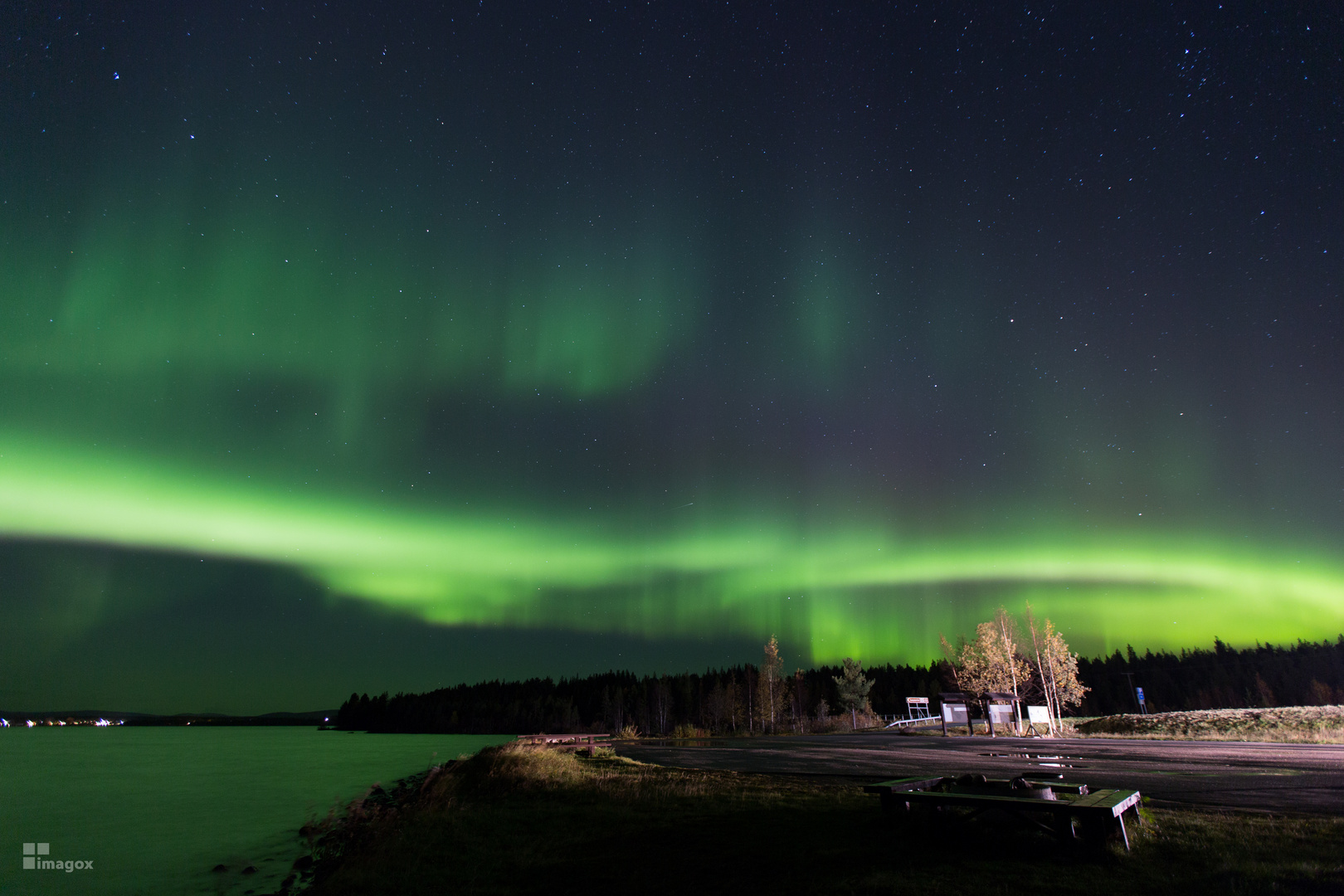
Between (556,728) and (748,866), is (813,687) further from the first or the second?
(748,866)

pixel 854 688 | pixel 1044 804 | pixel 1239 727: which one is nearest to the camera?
pixel 1044 804

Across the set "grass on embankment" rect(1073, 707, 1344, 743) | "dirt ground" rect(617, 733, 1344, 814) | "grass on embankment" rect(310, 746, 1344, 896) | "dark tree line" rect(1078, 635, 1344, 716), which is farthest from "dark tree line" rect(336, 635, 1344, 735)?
"grass on embankment" rect(310, 746, 1344, 896)

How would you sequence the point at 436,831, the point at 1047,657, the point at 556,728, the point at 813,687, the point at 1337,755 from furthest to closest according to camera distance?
the point at 556,728
the point at 813,687
the point at 1047,657
the point at 1337,755
the point at 436,831

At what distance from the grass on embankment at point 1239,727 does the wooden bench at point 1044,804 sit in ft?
107

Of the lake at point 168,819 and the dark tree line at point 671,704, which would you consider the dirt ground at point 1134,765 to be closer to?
the lake at point 168,819

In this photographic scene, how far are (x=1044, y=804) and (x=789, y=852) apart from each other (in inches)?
145

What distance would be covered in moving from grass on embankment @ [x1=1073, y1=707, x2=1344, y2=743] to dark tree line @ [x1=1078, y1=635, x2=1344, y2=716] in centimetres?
8983

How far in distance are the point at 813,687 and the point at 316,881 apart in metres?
128

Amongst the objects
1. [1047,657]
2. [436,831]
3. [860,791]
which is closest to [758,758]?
[860,791]

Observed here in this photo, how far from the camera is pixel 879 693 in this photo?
136 metres

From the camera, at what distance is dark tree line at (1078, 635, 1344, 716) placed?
12156 cm

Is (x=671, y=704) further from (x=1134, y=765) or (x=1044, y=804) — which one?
(x=1044, y=804)

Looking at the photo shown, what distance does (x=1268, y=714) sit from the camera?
42.5 m

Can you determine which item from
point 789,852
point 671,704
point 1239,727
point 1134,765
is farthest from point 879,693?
point 789,852
